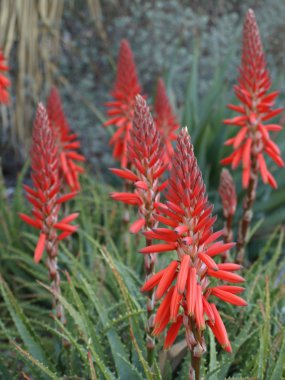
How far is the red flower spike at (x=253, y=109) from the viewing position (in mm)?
2201

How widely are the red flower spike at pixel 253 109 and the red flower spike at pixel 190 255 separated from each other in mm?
912

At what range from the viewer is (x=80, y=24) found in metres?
5.44

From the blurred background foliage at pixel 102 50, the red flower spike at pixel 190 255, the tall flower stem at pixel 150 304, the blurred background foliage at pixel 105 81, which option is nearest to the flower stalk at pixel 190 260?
the red flower spike at pixel 190 255

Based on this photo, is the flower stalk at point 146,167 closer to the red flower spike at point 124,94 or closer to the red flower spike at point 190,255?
the red flower spike at point 190,255

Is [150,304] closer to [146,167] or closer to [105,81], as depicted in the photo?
[146,167]

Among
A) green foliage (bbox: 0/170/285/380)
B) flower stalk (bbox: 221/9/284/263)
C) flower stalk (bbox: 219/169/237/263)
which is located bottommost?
green foliage (bbox: 0/170/285/380)

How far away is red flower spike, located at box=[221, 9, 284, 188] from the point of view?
2.20 m

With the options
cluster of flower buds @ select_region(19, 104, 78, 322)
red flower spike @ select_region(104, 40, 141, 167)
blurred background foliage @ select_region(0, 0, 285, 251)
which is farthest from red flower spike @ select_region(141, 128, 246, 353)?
blurred background foliage @ select_region(0, 0, 285, 251)

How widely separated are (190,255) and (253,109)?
1075 millimetres

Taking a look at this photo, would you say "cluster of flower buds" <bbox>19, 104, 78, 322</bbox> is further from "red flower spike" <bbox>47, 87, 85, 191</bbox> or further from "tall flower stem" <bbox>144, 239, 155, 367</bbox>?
"red flower spike" <bbox>47, 87, 85, 191</bbox>

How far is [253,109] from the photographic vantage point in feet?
7.45

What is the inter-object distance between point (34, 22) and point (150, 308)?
11.6 feet

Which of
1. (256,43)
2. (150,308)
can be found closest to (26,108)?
(256,43)

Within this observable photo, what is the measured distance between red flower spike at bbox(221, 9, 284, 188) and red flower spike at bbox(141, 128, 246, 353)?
0.91 m
